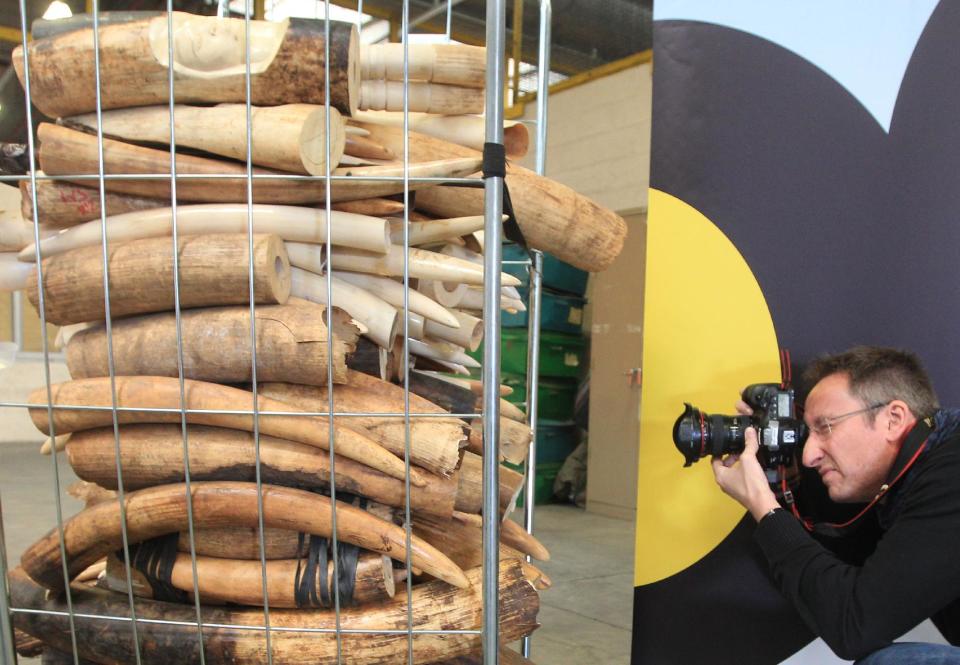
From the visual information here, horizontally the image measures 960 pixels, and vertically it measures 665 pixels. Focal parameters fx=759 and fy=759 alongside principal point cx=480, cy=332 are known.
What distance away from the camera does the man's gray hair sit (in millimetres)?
1389

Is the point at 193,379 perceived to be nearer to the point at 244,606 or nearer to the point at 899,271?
the point at 244,606

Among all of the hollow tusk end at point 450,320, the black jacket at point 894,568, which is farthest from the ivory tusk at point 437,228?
the black jacket at point 894,568

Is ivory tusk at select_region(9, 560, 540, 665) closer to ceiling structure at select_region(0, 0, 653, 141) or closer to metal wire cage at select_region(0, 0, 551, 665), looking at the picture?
metal wire cage at select_region(0, 0, 551, 665)

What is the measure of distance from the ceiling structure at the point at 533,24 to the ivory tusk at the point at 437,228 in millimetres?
4277

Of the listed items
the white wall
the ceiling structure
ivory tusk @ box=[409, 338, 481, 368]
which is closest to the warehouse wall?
the white wall

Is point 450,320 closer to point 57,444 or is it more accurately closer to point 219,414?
point 219,414

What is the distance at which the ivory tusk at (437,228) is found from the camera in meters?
1.25

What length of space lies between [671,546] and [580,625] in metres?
1.47

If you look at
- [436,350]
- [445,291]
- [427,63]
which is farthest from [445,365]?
[427,63]

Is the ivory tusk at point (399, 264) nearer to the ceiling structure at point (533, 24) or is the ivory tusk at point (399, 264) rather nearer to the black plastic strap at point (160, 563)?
the black plastic strap at point (160, 563)

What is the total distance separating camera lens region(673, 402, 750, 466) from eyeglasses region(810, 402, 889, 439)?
13 centimetres

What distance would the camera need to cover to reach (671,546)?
1.70 metres

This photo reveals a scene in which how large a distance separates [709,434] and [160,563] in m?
0.99

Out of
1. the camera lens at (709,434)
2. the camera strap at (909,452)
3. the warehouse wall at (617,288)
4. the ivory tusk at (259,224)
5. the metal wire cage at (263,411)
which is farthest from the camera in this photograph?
the warehouse wall at (617,288)
